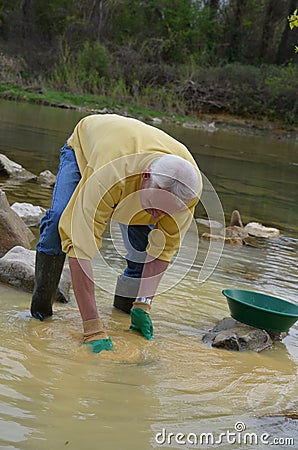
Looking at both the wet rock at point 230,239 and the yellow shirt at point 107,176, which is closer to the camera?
the yellow shirt at point 107,176

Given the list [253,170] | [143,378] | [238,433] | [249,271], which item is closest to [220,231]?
[249,271]

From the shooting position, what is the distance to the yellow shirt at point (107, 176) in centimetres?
321

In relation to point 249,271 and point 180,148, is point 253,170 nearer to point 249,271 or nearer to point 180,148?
point 249,271

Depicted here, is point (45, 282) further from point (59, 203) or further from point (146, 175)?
point (146, 175)

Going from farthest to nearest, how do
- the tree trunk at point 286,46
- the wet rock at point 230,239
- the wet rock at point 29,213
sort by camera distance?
1. the tree trunk at point 286,46
2. the wet rock at point 230,239
3. the wet rock at point 29,213

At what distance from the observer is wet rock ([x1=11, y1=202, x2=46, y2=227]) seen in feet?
Result: 20.0

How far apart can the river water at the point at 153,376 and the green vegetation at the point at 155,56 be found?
17.0m

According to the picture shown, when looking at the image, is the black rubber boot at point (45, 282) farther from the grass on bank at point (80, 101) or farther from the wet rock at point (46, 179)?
the grass on bank at point (80, 101)

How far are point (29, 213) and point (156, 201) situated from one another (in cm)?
310

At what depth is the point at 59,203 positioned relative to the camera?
3.62 m

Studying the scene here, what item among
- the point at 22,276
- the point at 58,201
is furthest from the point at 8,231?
the point at 58,201

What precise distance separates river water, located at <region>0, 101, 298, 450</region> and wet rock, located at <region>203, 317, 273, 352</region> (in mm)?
63

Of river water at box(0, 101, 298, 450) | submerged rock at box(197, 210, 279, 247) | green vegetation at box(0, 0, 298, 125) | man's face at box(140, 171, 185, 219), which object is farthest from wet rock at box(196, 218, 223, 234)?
green vegetation at box(0, 0, 298, 125)

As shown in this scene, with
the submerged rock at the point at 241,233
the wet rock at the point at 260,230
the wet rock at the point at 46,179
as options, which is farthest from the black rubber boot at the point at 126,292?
the wet rock at the point at 46,179
